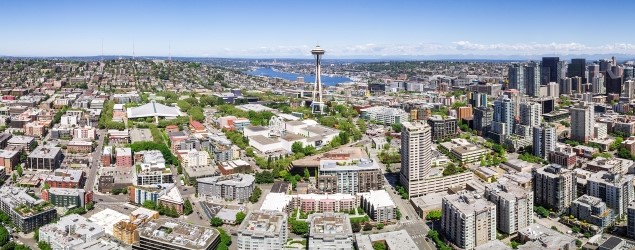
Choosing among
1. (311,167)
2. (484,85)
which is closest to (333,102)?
(484,85)

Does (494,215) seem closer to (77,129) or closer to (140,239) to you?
(140,239)

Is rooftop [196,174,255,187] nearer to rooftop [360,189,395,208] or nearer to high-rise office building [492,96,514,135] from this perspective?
rooftop [360,189,395,208]

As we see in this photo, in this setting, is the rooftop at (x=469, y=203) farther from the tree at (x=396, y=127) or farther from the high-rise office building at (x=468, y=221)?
the tree at (x=396, y=127)

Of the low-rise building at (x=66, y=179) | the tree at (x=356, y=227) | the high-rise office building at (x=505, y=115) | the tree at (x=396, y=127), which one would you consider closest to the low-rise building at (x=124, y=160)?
the low-rise building at (x=66, y=179)

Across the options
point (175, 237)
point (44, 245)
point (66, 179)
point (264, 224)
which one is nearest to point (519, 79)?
point (66, 179)

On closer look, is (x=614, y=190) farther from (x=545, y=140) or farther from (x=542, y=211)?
(x=545, y=140)

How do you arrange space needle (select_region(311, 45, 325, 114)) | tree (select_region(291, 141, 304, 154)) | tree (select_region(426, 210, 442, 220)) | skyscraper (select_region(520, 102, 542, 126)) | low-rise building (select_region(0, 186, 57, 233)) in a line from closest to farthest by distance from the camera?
low-rise building (select_region(0, 186, 57, 233)) < tree (select_region(426, 210, 442, 220)) < tree (select_region(291, 141, 304, 154)) < skyscraper (select_region(520, 102, 542, 126)) < space needle (select_region(311, 45, 325, 114))

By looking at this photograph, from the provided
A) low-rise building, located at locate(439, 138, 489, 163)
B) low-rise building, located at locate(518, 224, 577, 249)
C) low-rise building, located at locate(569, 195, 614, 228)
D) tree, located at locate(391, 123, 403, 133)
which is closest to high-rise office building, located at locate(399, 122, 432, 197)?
low-rise building, located at locate(518, 224, 577, 249)
